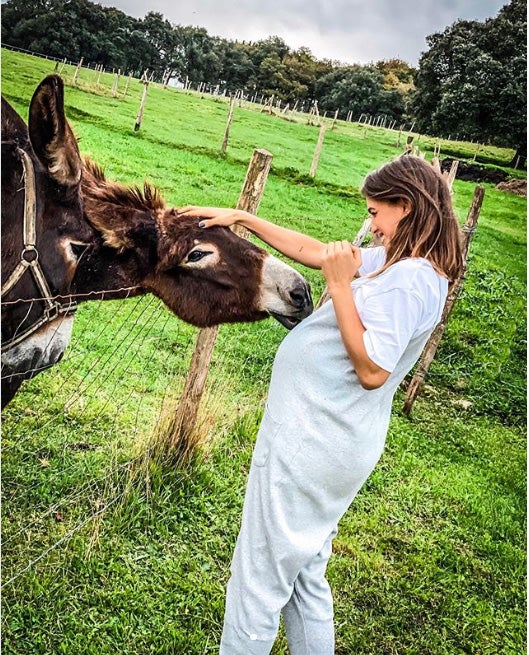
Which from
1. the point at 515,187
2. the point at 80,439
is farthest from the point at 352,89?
the point at 80,439

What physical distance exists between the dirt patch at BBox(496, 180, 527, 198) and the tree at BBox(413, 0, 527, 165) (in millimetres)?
1182

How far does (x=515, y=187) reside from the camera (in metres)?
20.0

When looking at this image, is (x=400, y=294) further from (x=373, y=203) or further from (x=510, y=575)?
(x=510, y=575)

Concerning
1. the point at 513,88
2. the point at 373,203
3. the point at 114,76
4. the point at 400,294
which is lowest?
the point at 400,294

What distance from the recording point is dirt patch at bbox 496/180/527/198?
64.3 ft

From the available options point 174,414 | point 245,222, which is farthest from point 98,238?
point 174,414

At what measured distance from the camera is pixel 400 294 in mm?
1370

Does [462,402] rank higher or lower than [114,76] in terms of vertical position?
lower

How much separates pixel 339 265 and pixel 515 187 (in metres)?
21.0

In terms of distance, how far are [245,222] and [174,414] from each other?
144 centimetres

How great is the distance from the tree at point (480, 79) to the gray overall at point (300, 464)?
616 inches

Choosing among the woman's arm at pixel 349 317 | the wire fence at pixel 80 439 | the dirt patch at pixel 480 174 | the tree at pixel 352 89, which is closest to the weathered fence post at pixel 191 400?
the wire fence at pixel 80 439

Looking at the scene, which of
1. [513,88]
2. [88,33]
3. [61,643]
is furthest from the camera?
[513,88]

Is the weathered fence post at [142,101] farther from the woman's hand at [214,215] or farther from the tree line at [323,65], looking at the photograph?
the woman's hand at [214,215]
